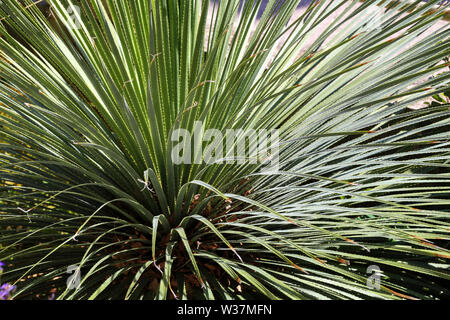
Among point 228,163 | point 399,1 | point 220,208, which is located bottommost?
point 220,208

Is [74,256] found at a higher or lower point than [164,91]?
lower

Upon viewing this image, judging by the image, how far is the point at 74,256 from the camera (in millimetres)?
1427

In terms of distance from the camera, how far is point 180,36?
1394 mm

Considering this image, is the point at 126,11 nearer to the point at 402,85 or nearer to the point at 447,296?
Result: the point at 402,85

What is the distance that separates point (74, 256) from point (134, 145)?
477 mm

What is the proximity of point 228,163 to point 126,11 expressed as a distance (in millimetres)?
576

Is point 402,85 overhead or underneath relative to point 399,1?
underneath

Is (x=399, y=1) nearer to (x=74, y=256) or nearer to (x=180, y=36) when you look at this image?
(x=180, y=36)

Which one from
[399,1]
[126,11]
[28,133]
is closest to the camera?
[126,11]

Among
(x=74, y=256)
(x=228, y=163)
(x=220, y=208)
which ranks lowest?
(x=74, y=256)
